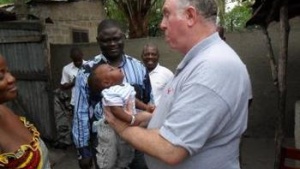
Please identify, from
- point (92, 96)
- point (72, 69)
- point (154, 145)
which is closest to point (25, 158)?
point (154, 145)

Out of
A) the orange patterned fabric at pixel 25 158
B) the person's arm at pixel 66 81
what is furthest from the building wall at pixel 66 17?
the orange patterned fabric at pixel 25 158

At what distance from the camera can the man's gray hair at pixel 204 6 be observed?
1916mm

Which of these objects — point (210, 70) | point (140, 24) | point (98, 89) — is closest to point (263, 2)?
point (98, 89)

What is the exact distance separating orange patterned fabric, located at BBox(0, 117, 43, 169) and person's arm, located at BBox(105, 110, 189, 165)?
50 centimetres

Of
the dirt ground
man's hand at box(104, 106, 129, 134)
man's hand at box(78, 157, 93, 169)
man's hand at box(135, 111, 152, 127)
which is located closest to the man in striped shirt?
man's hand at box(78, 157, 93, 169)

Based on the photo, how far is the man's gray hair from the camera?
1916mm

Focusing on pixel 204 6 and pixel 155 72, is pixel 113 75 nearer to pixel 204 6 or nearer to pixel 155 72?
pixel 204 6

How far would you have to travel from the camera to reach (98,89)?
311 cm

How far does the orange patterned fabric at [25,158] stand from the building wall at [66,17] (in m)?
9.29

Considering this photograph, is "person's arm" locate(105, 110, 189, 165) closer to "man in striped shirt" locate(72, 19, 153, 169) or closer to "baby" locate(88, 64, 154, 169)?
"baby" locate(88, 64, 154, 169)

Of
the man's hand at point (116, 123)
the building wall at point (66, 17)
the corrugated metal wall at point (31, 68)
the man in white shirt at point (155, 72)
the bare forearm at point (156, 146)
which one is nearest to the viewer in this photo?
the bare forearm at point (156, 146)

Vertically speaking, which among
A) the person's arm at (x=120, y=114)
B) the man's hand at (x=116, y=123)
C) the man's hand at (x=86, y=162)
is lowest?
the man's hand at (x=86, y=162)

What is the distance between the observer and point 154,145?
73.5 inches

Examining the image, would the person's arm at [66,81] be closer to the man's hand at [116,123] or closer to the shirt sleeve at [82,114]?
the shirt sleeve at [82,114]
